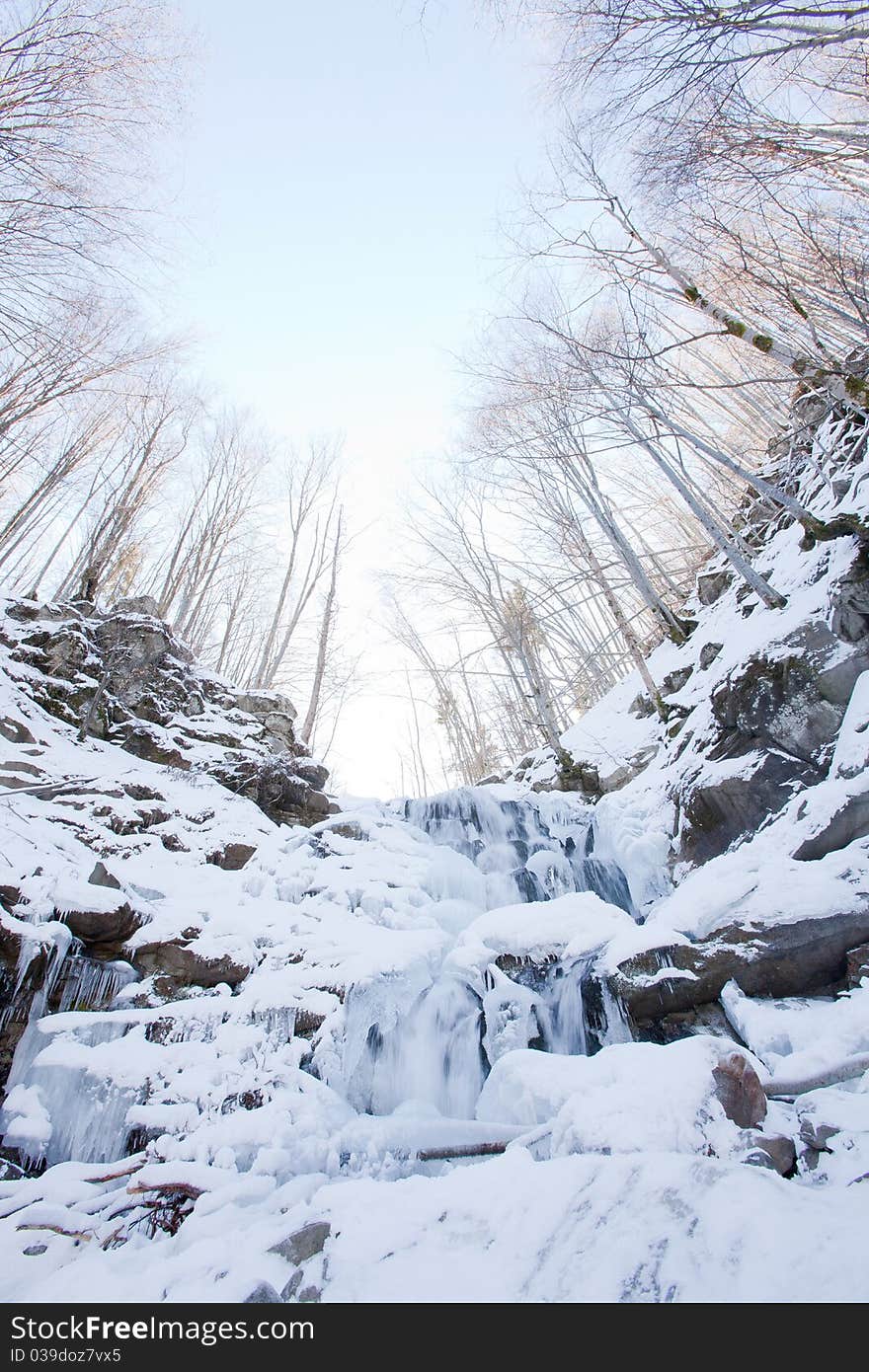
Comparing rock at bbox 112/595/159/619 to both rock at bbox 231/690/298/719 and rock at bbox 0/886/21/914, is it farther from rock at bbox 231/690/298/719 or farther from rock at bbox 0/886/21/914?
rock at bbox 0/886/21/914

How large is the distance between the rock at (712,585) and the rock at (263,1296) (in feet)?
32.6

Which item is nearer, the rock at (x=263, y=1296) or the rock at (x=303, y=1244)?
the rock at (x=263, y=1296)

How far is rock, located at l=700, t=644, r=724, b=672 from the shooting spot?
7.81 metres

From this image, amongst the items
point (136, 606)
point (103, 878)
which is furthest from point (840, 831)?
point (136, 606)

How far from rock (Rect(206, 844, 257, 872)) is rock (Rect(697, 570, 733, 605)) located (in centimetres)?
851

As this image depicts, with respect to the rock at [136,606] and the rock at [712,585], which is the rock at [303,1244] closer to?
the rock at [712,585]

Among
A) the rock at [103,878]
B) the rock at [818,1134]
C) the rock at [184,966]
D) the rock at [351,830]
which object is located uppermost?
the rock at [351,830]

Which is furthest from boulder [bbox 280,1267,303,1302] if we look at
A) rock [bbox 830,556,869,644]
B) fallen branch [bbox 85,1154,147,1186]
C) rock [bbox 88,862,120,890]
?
rock [bbox 830,556,869,644]

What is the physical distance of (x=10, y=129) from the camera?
3941 millimetres

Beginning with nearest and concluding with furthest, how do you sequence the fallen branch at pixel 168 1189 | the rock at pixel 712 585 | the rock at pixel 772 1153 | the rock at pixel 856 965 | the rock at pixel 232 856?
the rock at pixel 772 1153 < the fallen branch at pixel 168 1189 < the rock at pixel 856 965 < the rock at pixel 232 856 < the rock at pixel 712 585

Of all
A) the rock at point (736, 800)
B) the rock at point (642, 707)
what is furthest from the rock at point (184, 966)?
the rock at point (642, 707)

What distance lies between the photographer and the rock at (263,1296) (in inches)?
84.9
